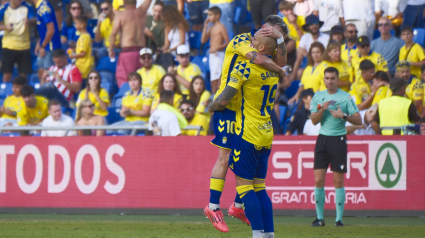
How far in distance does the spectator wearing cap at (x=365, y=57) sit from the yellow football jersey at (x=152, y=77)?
Result: 4175mm

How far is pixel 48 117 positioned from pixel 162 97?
281cm

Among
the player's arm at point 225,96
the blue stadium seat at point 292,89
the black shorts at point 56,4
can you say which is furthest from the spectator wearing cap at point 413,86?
the black shorts at point 56,4

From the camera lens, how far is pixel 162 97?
11008mm

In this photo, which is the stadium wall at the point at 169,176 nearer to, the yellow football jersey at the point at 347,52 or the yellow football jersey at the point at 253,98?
the yellow football jersey at the point at 347,52

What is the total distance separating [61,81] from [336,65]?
640cm

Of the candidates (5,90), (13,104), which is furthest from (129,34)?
(5,90)

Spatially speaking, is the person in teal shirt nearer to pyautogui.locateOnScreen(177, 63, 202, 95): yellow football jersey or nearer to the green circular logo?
the green circular logo

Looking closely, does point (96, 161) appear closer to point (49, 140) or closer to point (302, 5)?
point (49, 140)

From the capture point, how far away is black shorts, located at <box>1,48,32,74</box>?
598 inches

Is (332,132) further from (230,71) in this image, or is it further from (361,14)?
(361,14)

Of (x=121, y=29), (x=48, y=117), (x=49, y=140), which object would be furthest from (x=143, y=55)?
(x=49, y=140)

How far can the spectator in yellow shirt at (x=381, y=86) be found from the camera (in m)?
11.4

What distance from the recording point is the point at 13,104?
13.1m

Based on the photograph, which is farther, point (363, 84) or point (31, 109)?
point (31, 109)
